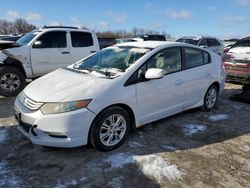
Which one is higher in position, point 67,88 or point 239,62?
point 67,88

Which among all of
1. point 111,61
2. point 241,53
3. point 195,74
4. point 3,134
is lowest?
point 3,134

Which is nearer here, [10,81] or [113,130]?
[113,130]

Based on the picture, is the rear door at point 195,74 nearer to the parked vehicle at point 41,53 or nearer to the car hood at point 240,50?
the parked vehicle at point 41,53

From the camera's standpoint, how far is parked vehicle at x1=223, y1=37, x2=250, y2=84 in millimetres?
8953

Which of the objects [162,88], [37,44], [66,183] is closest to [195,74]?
[162,88]

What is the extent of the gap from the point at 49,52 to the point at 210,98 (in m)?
4.60

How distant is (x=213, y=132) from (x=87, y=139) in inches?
95.2

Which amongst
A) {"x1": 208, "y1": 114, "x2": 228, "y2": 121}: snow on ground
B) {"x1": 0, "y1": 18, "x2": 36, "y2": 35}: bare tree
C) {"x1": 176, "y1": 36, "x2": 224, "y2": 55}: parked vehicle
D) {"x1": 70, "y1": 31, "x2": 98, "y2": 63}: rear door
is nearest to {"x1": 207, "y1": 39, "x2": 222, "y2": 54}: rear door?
{"x1": 176, "y1": 36, "x2": 224, "y2": 55}: parked vehicle

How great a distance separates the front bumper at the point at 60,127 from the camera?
3.59 meters

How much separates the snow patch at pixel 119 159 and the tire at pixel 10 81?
14.2ft

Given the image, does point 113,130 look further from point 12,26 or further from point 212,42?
point 12,26

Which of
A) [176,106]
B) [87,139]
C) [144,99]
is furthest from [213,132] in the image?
[87,139]

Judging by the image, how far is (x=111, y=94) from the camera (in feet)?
12.8

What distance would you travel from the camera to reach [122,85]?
4.08m
